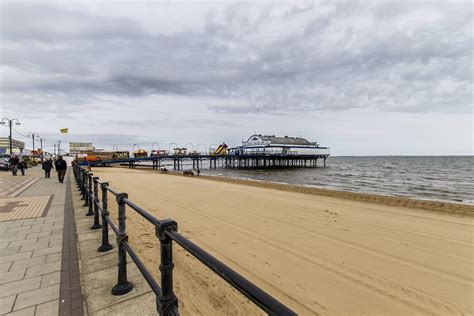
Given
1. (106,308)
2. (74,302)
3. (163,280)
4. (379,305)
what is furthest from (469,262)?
A: (74,302)

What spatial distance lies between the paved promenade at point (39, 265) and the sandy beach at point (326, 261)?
3.53ft

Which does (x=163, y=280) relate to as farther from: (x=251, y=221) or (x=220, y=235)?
(x=251, y=221)

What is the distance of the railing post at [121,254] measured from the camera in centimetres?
259

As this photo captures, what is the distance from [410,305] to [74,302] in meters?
4.04

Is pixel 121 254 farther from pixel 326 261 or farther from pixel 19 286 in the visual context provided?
pixel 326 261

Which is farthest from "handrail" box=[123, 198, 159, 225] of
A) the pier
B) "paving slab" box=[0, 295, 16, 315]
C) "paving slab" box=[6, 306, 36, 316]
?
the pier

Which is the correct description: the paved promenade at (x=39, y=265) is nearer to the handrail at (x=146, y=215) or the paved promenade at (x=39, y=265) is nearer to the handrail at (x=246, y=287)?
the handrail at (x=146, y=215)

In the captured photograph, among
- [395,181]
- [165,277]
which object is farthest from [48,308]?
[395,181]

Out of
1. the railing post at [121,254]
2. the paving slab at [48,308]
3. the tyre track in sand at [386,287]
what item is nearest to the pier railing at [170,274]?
the railing post at [121,254]

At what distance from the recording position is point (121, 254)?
2.69 m

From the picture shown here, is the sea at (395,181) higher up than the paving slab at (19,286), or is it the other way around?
the paving slab at (19,286)

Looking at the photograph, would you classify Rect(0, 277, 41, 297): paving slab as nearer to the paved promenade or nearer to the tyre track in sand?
the paved promenade

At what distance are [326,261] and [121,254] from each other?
3322 millimetres

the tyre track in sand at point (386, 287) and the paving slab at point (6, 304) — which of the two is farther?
the tyre track in sand at point (386, 287)
